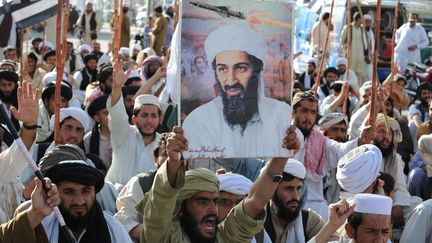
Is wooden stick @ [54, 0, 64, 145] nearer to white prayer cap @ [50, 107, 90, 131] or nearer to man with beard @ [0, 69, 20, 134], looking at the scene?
white prayer cap @ [50, 107, 90, 131]

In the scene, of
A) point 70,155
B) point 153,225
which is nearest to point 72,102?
point 70,155

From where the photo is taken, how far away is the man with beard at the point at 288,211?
245 inches

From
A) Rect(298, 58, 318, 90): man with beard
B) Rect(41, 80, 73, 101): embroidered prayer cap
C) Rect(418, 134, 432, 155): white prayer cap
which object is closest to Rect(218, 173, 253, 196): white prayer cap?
Rect(418, 134, 432, 155): white prayer cap

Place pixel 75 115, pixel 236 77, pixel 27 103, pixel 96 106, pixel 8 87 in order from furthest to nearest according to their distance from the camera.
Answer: pixel 8 87 → pixel 96 106 → pixel 75 115 → pixel 27 103 → pixel 236 77

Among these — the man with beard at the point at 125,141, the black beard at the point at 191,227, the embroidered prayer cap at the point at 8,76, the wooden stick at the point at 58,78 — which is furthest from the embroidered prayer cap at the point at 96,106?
the black beard at the point at 191,227

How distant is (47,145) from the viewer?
24.7 feet

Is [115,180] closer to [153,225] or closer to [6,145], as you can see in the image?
[6,145]

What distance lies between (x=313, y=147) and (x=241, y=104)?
3296 mm

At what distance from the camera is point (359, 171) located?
20.6 ft

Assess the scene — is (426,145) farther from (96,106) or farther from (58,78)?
A: (58,78)

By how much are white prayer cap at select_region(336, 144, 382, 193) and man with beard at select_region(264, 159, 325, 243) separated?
9.2 inches

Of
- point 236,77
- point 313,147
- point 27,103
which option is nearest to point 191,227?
point 236,77

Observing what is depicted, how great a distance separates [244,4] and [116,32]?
118 inches

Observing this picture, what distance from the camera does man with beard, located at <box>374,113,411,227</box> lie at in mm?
8078
